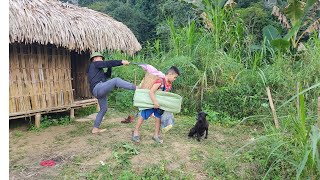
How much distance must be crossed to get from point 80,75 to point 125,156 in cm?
411

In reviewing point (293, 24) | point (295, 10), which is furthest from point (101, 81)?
point (293, 24)

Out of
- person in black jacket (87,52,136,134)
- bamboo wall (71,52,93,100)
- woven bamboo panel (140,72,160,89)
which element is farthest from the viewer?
bamboo wall (71,52,93,100)

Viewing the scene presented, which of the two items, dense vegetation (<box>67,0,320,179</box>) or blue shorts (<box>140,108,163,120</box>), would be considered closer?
blue shorts (<box>140,108,163,120</box>)

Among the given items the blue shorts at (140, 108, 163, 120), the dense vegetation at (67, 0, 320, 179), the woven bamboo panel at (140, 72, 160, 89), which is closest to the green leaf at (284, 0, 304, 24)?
the dense vegetation at (67, 0, 320, 179)

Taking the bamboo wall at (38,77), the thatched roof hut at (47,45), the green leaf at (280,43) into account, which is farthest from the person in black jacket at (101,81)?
Result: the green leaf at (280,43)

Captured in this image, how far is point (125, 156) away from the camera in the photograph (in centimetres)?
405

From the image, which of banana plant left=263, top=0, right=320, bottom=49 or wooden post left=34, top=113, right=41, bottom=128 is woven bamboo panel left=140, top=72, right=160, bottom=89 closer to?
wooden post left=34, top=113, right=41, bottom=128

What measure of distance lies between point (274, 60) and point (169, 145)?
3.69 meters

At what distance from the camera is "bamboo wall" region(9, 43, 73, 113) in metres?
5.56

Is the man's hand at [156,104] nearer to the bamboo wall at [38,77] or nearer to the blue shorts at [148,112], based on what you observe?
the blue shorts at [148,112]

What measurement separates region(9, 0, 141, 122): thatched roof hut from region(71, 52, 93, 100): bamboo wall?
66 centimetres

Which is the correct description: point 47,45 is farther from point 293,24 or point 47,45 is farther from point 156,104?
point 293,24

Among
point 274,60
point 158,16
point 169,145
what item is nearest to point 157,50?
point 274,60

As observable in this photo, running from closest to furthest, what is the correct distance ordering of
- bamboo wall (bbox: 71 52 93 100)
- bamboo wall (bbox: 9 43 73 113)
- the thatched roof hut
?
the thatched roof hut → bamboo wall (bbox: 9 43 73 113) → bamboo wall (bbox: 71 52 93 100)
